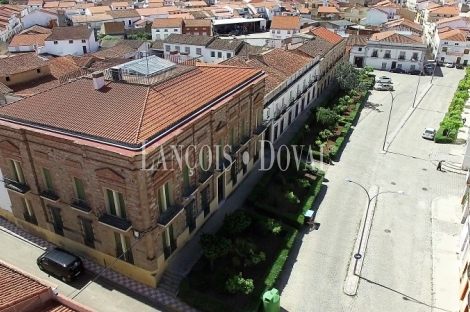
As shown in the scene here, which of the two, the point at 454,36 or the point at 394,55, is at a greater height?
the point at 454,36

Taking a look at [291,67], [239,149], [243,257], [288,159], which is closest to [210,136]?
[239,149]

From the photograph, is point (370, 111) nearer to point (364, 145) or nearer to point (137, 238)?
point (364, 145)

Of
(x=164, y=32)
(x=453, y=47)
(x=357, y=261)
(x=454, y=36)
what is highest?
(x=454, y=36)

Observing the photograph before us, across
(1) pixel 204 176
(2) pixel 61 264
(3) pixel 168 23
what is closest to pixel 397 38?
(3) pixel 168 23

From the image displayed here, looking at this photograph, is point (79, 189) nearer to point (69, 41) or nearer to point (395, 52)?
point (69, 41)

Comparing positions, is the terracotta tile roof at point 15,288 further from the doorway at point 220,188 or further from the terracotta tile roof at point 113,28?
the terracotta tile roof at point 113,28

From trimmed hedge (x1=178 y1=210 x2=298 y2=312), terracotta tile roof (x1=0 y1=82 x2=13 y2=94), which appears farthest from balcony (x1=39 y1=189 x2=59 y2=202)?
terracotta tile roof (x1=0 y1=82 x2=13 y2=94)

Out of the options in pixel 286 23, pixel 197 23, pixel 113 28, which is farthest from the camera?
pixel 113 28
